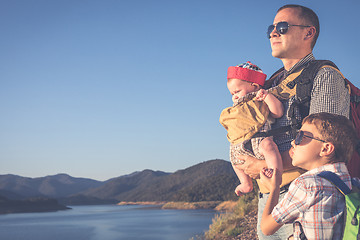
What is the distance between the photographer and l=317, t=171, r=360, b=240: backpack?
150cm

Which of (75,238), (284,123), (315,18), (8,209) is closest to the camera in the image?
(284,123)

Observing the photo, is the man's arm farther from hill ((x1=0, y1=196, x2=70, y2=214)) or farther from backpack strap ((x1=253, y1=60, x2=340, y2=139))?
hill ((x1=0, y1=196, x2=70, y2=214))

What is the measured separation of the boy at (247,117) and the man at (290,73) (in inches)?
2.9

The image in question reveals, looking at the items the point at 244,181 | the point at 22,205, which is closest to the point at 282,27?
the point at 244,181

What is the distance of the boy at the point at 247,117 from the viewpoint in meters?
2.13

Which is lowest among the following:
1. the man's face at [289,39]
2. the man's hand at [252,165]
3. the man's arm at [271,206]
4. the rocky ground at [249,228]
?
the rocky ground at [249,228]

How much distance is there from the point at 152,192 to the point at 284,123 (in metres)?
63.1

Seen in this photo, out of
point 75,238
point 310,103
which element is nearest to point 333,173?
point 310,103

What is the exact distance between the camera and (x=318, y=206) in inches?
64.7

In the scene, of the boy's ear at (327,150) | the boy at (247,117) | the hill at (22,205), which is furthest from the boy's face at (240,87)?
the hill at (22,205)

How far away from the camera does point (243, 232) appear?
11.1m

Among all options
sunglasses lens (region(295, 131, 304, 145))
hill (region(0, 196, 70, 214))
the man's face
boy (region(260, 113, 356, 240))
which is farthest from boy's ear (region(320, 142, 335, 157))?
hill (region(0, 196, 70, 214))

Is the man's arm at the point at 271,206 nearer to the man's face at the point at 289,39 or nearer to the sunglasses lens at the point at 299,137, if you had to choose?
the sunglasses lens at the point at 299,137

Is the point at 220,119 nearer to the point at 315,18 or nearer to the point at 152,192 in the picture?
the point at 315,18
